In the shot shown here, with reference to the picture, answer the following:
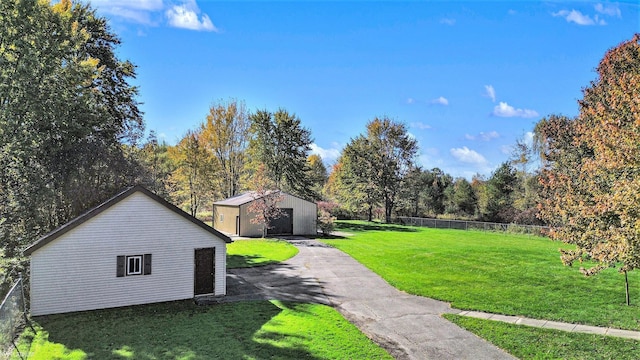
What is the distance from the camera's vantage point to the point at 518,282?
60.1 ft

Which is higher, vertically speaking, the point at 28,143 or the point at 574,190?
the point at 28,143

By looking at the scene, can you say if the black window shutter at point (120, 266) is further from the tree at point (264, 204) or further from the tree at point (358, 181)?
the tree at point (358, 181)

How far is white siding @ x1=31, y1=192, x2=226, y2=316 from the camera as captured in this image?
43.6 feet

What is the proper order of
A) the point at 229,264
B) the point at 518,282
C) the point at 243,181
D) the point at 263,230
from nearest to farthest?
the point at 518,282 < the point at 229,264 < the point at 263,230 < the point at 243,181

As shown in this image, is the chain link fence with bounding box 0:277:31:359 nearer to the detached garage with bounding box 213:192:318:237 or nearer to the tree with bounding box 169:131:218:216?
the detached garage with bounding box 213:192:318:237

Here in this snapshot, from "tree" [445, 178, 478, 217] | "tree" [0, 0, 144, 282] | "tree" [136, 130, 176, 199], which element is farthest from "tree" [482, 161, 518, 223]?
"tree" [0, 0, 144, 282]

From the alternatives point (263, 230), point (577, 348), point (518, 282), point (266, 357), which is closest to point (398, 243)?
point (263, 230)

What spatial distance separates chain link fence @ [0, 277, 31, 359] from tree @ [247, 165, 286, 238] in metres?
20.4

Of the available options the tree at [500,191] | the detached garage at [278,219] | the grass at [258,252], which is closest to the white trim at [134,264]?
the grass at [258,252]

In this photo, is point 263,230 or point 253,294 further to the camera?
point 263,230

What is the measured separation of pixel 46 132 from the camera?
688 inches

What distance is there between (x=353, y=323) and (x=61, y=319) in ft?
31.0

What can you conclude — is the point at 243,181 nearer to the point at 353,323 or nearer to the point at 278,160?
the point at 278,160

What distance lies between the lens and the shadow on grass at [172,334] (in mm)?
10195
